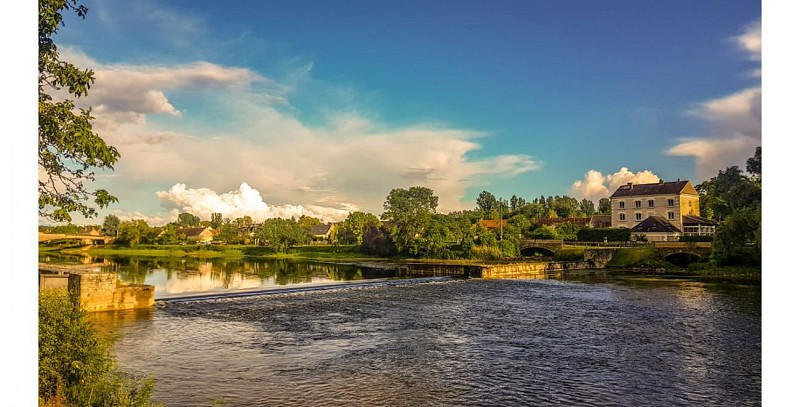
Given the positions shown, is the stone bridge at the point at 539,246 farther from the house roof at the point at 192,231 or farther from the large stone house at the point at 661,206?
the house roof at the point at 192,231

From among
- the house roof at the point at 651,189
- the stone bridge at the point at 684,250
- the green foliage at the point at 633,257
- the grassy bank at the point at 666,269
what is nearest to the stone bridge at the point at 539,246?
the green foliage at the point at 633,257

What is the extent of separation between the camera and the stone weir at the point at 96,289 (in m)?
21.2

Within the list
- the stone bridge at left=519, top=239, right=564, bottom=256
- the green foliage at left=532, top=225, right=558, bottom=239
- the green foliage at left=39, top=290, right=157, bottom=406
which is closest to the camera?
the green foliage at left=39, top=290, right=157, bottom=406

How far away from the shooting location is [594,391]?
1244 centimetres

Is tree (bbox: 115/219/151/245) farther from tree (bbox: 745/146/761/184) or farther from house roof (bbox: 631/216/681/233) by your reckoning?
tree (bbox: 745/146/761/184)

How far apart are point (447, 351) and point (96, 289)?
14881 mm

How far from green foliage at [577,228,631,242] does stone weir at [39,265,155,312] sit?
58439 mm

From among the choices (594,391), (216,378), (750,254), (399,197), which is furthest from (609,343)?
(399,197)

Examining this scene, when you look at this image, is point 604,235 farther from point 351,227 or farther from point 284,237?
point 284,237

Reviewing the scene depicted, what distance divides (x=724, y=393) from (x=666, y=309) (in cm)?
1398

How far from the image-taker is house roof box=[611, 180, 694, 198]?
251 feet

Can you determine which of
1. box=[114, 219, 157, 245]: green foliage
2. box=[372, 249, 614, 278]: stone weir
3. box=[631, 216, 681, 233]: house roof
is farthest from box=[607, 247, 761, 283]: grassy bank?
box=[114, 219, 157, 245]: green foliage

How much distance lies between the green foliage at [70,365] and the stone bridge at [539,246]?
5860 centimetres

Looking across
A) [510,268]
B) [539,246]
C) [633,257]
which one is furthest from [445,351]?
[539,246]
